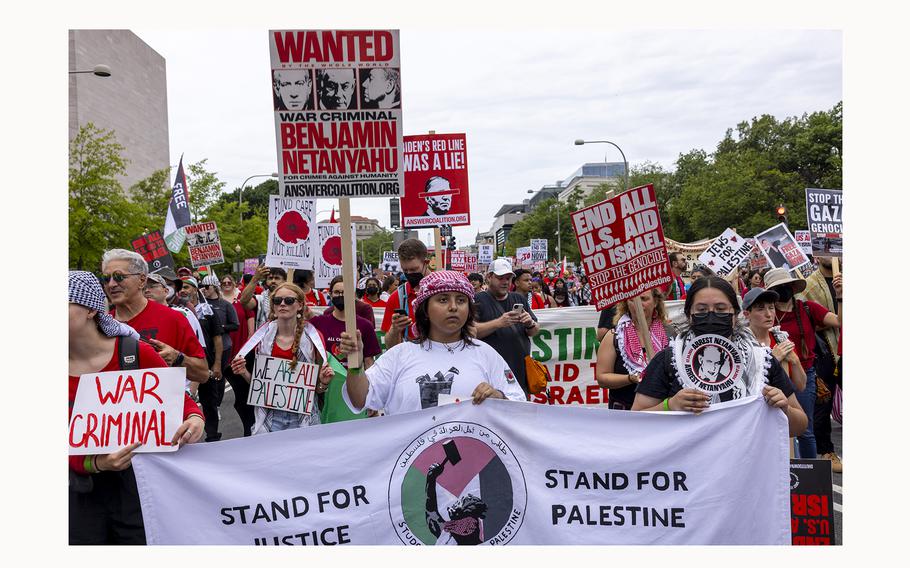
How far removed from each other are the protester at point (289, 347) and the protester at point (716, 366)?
2.49 meters

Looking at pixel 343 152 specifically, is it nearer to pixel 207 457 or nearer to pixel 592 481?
pixel 207 457

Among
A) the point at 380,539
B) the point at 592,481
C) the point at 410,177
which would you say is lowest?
Result: the point at 380,539

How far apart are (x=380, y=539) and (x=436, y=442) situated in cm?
50

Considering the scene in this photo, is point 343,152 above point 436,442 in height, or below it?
above

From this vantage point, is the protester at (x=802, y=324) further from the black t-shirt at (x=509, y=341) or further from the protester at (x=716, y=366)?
the protester at (x=716, y=366)

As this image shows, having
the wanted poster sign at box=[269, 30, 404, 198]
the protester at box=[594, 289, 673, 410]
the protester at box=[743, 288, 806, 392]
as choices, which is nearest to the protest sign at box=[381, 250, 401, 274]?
the protester at box=[594, 289, 673, 410]

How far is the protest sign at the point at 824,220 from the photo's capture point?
1177 centimetres

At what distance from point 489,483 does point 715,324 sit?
126cm

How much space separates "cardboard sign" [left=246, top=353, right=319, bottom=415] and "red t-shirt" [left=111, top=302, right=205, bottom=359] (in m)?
0.61

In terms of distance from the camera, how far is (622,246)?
5.48 m

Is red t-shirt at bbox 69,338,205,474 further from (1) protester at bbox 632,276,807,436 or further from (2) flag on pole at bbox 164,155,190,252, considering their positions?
(2) flag on pole at bbox 164,155,190,252

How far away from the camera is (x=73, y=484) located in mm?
3482

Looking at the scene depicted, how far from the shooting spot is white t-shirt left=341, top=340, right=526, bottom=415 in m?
3.92

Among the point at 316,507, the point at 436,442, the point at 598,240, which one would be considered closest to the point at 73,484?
the point at 316,507
